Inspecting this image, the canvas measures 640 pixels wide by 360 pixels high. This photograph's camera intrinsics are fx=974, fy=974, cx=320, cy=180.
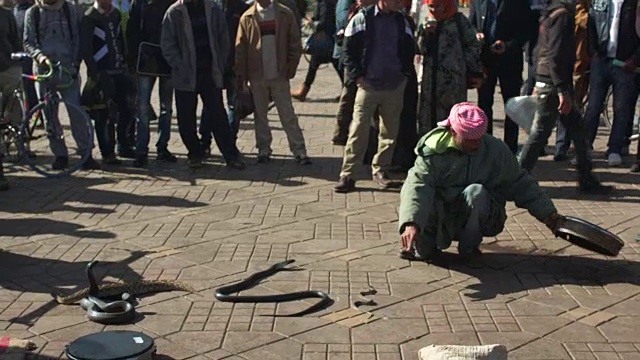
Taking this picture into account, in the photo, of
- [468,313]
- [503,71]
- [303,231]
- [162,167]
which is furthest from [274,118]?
[468,313]

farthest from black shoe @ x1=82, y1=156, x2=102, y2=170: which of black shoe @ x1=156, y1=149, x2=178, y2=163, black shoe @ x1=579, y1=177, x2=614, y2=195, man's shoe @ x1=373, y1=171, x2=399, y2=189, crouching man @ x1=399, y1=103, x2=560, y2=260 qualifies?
black shoe @ x1=579, y1=177, x2=614, y2=195

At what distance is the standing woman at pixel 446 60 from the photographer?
28.8 ft

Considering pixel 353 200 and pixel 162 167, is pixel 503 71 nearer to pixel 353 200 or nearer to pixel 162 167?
pixel 353 200

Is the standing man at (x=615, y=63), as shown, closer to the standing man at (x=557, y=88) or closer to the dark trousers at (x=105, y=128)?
the standing man at (x=557, y=88)

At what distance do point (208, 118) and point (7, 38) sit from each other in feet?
7.23

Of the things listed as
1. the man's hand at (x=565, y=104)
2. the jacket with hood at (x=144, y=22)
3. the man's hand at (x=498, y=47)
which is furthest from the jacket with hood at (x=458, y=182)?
the jacket with hood at (x=144, y=22)

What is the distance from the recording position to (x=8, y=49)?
9.94m

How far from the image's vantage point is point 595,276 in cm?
632

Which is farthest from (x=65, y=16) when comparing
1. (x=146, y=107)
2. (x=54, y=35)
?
(x=146, y=107)

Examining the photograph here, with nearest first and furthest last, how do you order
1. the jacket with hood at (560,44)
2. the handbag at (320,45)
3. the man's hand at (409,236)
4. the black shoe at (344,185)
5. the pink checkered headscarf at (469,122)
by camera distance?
1. the man's hand at (409,236)
2. the pink checkered headscarf at (469,122)
3. the jacket with hood at (560,44)
4. the black shoe at (344,185)
5. the handbag at (320,45)

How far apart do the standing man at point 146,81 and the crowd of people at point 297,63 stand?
0.01m

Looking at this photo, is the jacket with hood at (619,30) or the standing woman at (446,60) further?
the jacket with hood at (619,30)

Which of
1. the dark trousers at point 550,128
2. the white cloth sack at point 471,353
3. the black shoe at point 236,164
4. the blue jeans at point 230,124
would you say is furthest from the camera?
the blue jeans at point 230,124

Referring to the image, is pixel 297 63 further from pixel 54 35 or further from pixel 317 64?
pixel 317 64
